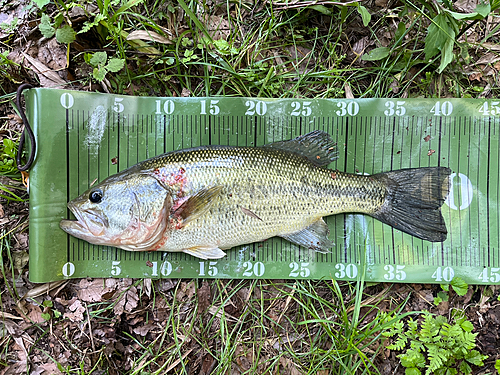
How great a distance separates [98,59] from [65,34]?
38 cm

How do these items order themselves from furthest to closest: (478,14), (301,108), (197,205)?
(301,108) → (478,14) → (197,205)

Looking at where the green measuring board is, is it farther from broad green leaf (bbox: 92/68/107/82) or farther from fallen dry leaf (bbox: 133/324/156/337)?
fallen dry leaf (bbox: 133/324/156/337)

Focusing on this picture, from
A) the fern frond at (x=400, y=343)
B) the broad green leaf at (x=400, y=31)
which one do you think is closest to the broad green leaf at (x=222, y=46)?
the broad green leaf at (x=400, y=31)

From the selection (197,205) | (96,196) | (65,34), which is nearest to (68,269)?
(96,196)

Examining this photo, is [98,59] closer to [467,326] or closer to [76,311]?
[76,311]

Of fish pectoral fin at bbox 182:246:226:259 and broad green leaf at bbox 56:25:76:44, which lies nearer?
fish pectoral fin at bbox 182:246:226:259

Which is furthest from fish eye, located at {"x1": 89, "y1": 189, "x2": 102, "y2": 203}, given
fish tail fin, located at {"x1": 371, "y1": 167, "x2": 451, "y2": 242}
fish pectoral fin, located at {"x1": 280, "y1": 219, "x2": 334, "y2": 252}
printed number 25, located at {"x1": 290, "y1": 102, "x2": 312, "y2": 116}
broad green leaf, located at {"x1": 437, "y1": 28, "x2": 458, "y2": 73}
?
broad green leaf, located at {"x1": 437, "y1": 28, "x2": 458, "y2": 73}

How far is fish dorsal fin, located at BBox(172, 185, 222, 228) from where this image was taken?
262 cm

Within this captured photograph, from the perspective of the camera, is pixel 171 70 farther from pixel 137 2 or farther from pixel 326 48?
pixel 326 48

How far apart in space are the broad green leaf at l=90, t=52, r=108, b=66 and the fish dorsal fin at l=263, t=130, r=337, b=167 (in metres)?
1.74

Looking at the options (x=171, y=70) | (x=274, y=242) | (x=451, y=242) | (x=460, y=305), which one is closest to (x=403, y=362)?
(x=460, y=305)

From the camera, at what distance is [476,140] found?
304cm

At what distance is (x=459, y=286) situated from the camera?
294cm

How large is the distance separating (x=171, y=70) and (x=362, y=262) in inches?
103
